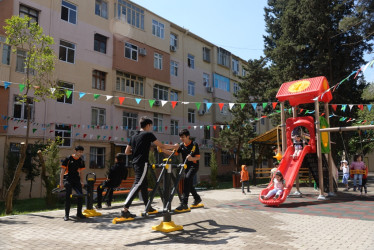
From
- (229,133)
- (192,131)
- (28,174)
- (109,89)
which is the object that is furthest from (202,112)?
(28,174)

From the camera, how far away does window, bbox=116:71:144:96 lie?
25156 millimetres

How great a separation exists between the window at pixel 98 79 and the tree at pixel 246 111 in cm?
1103

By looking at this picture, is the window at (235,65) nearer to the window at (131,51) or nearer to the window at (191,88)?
the window at (191,88)

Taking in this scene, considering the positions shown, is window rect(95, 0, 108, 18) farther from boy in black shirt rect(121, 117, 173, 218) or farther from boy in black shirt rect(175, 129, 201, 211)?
boy in black shirt rect(121, 117, 173, 218)

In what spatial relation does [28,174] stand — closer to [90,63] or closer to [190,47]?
[90,63]

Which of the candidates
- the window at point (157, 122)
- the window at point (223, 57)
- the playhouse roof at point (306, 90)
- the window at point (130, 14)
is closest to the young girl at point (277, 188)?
the playhouse roof at point (306, 90)

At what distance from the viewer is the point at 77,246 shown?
5609mm

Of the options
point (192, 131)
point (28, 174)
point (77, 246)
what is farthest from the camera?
point (192, 131)

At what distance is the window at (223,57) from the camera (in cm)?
3734

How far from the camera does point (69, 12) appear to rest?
72.8 ft

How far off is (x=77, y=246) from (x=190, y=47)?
30.0 meters

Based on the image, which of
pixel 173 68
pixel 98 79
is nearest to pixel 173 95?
pixel 173 68

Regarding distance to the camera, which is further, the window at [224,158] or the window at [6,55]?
the window at [224,158]

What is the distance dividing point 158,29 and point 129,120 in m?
9.64
